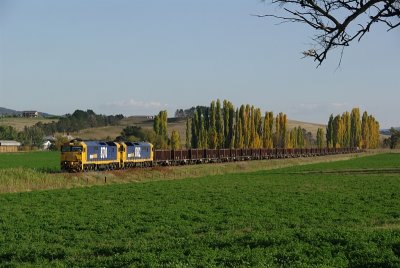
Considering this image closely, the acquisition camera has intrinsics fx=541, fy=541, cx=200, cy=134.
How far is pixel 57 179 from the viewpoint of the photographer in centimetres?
3944

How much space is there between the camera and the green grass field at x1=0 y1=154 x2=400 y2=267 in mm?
11609

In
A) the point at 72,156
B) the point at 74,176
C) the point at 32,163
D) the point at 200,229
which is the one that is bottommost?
the point at 200,229

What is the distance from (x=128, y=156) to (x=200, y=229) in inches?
1616

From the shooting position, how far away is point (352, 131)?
158 meters

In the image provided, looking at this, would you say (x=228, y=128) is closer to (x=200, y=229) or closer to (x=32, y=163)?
(x=32, y=163)

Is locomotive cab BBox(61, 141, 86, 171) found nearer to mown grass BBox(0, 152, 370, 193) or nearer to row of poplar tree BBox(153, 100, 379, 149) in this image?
mown grass BBox(0, 152, 370, 193)

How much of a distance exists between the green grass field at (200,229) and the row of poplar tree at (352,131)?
120581 millimetres

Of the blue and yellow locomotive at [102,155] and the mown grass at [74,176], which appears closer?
the mown grass at [74,176]

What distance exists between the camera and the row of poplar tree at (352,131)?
5910 inches

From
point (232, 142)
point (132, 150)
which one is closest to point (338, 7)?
point (132, 150)

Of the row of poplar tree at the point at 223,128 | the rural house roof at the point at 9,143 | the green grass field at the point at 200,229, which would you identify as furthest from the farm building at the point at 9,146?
the green grass field at the point at 200,229

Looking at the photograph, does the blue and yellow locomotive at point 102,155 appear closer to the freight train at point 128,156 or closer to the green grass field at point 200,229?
the freight train at point 128,156

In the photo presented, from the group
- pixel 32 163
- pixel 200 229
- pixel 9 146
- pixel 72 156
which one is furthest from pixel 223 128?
pixel 200 229

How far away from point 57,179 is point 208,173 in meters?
23.5
